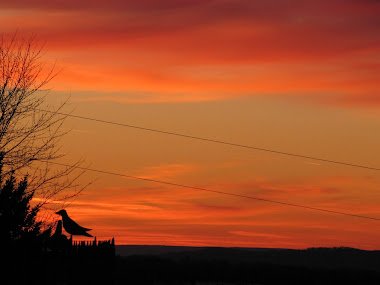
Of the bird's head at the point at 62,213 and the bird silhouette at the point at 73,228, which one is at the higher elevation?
the bird's head at the point at 62,213

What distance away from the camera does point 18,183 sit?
2322cm

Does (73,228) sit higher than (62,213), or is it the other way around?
(62,213)

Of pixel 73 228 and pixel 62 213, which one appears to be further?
pixel 62 213

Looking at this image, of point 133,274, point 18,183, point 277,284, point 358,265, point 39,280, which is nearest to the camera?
point 39,280

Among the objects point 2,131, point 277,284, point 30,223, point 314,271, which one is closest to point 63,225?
point 30,223

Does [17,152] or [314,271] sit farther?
[314,271]

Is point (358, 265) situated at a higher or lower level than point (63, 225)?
higher

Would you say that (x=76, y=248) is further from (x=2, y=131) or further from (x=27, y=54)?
(x=27, y=54)

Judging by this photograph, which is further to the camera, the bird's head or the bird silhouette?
the bird's head

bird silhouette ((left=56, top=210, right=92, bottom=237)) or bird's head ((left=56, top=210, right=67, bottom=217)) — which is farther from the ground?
bird's head ((left=56, top=210, right=67, bottom=217))

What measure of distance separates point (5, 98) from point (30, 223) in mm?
3913

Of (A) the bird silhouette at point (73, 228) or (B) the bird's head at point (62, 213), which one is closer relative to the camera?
(A) the bird silhouette at point (73, 228)

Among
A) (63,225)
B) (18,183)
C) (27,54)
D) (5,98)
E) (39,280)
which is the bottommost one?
(39,280)

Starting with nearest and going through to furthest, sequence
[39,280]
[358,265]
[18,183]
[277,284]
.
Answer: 1. [39,280]
2. [18,183]
3. [277,284]
4. [358,265]
